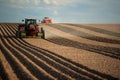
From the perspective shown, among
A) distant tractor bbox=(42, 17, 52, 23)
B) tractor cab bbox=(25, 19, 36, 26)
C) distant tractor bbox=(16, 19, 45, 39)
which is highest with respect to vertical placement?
tractor cab bbox=(25, 19, 36, 26)

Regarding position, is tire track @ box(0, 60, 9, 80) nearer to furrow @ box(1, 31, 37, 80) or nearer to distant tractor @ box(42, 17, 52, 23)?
furrow @ box(1, 31, 37, 80)

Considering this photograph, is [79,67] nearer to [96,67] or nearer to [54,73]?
[96,67]

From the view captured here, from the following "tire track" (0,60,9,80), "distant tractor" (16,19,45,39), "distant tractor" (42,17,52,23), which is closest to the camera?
→ "tire track" (0,60,9,80)

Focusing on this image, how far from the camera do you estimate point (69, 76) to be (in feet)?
27.0

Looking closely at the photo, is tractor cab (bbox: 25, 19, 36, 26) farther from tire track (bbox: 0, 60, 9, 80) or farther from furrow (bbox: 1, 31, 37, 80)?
tire track (bbox: 0, 60, 9, 80)

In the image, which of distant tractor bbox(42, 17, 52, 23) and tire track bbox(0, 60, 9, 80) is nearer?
tire track bbox(0, 60, 9, 80)

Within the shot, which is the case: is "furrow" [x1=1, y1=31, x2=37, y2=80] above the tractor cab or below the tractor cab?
below

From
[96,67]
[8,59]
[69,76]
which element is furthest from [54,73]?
[8,59]

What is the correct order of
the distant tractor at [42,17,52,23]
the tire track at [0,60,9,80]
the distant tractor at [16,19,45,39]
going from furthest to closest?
the distant tractor at [42,17,52,23], the distant tractor at [16,19,45,39], the tire track at [0,60,9,80]

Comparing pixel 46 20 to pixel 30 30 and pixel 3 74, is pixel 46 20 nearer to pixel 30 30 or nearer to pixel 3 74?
pixel 30 30

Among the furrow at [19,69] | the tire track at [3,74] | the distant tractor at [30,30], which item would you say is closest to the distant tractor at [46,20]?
the distant tractor at [30,30]

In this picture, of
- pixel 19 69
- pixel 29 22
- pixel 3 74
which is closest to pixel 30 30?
pixel 29 22

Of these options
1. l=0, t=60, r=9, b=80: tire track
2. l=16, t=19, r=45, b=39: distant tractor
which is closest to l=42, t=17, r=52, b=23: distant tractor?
l=16, t=19, r=45, b=39: distant tractor

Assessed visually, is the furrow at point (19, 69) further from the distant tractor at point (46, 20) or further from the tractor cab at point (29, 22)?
the distant tractor at point (46, 20)
